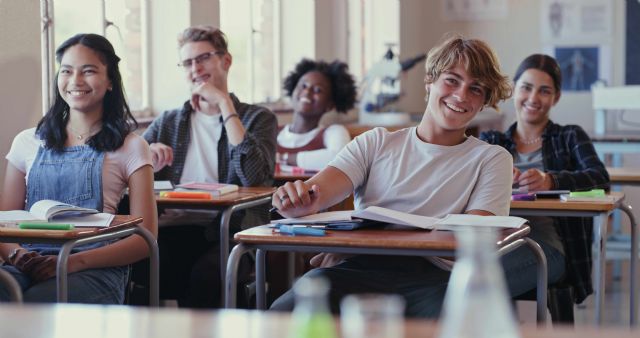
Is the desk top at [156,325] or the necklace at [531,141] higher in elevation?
the necklace at [531,141]

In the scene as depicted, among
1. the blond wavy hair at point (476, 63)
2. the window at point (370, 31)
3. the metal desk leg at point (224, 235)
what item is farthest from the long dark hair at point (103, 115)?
the window at point (370, 31)

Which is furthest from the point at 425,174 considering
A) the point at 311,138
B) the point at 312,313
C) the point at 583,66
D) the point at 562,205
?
the point at 583,66

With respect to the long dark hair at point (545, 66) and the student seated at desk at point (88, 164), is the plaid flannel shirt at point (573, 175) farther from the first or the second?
the student seated at desk at point (88, 164)

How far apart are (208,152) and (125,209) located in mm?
655

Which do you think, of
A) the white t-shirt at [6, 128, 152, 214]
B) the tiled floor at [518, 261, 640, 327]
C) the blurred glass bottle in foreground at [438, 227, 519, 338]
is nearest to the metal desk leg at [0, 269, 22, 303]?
the white t-shirt at [6, 128, 152, 214]

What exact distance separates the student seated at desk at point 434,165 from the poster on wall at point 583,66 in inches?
237

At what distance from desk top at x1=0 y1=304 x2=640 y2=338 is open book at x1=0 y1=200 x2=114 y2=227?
1.44 m

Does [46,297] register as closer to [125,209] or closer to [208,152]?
[125,209]

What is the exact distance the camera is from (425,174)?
2957 millimetres

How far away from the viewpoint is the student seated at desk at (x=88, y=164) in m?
3.06

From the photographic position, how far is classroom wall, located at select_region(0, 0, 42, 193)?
3672mm

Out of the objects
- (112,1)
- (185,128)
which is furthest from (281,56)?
(185,128)

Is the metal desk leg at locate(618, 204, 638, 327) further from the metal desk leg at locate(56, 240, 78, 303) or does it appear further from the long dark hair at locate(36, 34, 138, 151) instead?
the metal desk leg at locate(56, 240, 78, 303)

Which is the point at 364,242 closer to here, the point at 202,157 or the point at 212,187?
the point at 212,187
